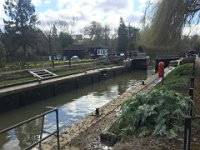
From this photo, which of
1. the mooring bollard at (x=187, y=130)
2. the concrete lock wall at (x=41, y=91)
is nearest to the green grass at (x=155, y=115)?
the mooring bollard at (x=187, y=130)

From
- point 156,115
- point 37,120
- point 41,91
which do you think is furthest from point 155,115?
point 41,91

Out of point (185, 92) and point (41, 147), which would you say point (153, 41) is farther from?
point (41, 147)

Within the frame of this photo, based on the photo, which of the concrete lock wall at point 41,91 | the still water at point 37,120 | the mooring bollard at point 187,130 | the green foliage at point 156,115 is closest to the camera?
the mooring bollard at point 187,130

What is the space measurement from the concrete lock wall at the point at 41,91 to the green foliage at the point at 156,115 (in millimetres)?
10753

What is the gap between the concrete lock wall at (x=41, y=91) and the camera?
16.0 m

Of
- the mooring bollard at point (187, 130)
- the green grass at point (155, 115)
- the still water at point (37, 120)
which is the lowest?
the still water at point (37, 120)

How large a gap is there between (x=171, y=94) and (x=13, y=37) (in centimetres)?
4689

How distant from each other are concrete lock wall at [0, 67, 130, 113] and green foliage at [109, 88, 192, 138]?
1075cm

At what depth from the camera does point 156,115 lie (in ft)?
19.2

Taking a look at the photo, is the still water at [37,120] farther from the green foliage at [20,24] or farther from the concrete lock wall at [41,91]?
the green foliage at [20,24]

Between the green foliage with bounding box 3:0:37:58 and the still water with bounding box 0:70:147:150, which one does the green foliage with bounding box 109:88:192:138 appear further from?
the green foliage with bounding box 3:0:37:58

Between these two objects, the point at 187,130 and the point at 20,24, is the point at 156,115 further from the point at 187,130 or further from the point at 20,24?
the point at 20,24

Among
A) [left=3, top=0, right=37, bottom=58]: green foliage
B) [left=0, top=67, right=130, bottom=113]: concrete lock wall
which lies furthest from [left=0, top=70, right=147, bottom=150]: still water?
[left=3, top=0, right=37, bottom=58]: green foliage

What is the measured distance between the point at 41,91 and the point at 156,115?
14.6m
